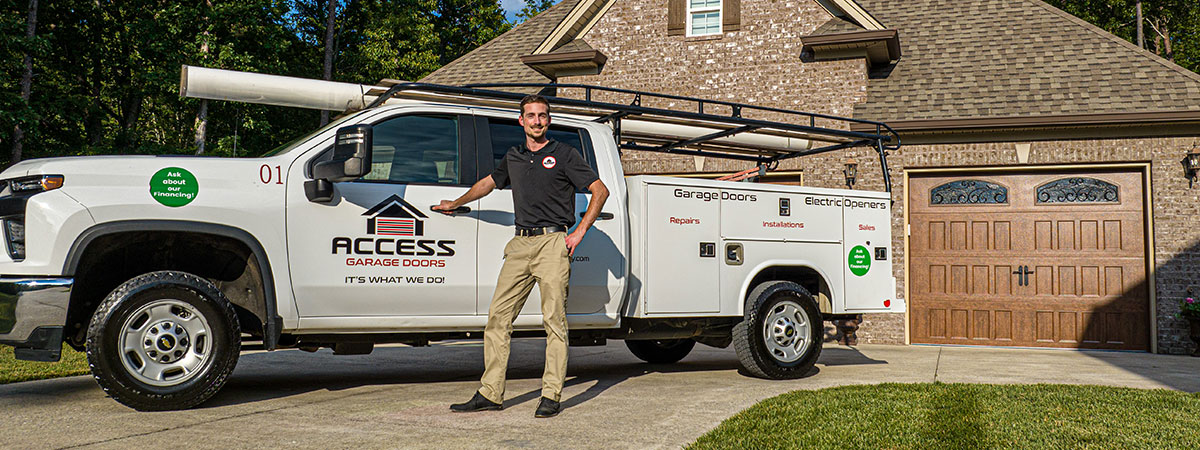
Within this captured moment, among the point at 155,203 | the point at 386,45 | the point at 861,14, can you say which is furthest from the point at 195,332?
the point at 386,45

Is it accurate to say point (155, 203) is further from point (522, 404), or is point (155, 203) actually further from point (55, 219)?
point (522, 404)

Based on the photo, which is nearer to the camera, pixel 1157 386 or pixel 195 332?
pixel 195 332

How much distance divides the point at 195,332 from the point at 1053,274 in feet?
37.8

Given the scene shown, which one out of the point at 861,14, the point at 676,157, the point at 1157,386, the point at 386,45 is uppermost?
the point at 386,45

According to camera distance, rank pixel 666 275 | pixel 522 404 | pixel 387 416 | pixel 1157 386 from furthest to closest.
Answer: pixel 1157 386
pixel 666 275
pixel 522 404
pixel 387 416

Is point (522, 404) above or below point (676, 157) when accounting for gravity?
below

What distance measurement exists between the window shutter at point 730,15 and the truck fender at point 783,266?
25.8ft

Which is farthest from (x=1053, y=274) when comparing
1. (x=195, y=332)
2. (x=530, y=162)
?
(x=195, y=332)

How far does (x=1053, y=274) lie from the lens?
12781 millimetres

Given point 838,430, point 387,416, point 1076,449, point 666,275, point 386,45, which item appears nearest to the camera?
point 1076,449

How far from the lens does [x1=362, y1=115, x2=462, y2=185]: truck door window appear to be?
6000 mm

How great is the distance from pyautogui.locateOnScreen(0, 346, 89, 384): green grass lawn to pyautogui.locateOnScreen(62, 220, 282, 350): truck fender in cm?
215

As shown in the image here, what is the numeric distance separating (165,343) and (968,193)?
36.8 feet

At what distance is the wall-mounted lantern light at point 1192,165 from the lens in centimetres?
1212
